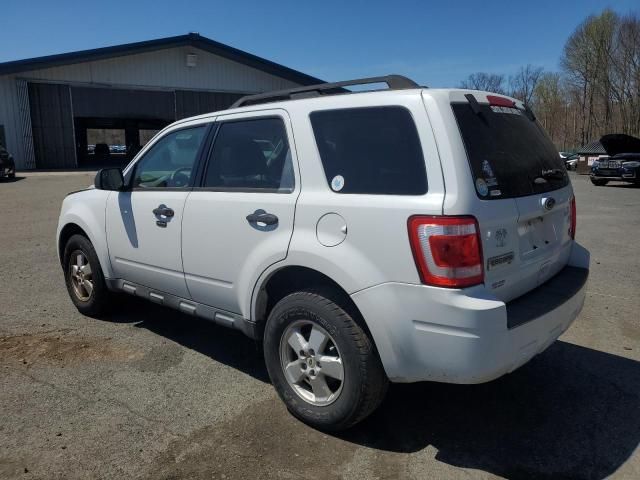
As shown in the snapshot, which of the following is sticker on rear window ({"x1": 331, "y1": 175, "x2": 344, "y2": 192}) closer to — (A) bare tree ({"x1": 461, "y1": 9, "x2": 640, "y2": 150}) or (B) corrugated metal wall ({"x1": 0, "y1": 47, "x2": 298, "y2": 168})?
(B) corrugated metal wall ({"x1": 0, "y1": 47, "x2": 298, "y2": 168})

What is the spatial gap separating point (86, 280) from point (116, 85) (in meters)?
26.8

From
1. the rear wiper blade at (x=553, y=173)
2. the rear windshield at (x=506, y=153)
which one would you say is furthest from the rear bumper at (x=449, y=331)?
the rear wiper blade at (x=553, y=173)

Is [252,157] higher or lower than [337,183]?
higher

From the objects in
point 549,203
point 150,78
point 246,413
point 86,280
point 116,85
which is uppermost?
point 150,78

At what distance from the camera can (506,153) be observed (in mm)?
3039

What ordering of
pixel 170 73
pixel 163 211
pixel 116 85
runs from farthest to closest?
pixel 170 73
pixel 116 85
pixel 163 211

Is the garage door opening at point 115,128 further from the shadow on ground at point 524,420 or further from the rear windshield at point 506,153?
the rear windshield at point 506,153

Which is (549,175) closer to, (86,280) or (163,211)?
(163,211)

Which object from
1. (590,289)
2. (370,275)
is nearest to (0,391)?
(370,275)

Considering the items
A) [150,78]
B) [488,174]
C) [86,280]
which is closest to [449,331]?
[488,174]

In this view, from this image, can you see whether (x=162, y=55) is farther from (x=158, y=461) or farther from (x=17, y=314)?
(x=158, y=461)

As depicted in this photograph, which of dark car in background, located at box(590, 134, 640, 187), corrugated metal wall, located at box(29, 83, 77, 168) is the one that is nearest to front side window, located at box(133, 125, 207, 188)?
dark car in background, located at box(590, 134, 640, 187)

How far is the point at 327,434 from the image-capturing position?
3.19m

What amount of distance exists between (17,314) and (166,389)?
8.17ft
